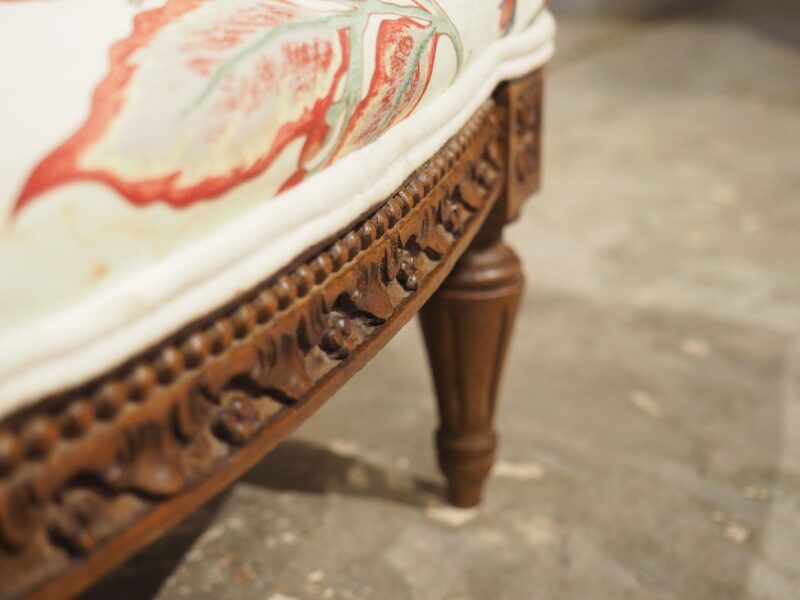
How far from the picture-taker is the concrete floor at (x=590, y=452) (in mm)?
817

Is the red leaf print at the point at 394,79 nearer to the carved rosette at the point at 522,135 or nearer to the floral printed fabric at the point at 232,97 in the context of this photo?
the floral printed fabric at the point at 232,97

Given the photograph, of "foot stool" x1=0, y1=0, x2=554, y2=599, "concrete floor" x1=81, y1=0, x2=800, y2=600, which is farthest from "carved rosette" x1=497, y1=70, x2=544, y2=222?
"concrete floor" x1=81, y1=0, x2=800, y2=600

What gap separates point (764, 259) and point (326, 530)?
0.94 metres

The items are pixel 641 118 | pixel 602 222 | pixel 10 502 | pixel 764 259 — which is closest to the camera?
pixel 10 502

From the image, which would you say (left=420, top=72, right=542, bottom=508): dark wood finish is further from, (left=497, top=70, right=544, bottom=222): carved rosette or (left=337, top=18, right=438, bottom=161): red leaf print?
(left=337, top=18, right=438, bottom=161): red leaf print

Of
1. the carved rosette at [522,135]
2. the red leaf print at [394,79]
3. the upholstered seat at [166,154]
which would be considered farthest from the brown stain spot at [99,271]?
the carved rosette at [522,135]

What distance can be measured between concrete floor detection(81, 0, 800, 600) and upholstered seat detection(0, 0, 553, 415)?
0.51 m

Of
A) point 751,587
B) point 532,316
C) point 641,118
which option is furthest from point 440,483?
point 641,118

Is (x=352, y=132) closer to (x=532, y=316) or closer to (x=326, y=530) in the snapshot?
(x=326, y=530)

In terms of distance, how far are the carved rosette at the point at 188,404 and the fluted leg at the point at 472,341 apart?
0.98 ft

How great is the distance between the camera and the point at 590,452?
39.3 inches

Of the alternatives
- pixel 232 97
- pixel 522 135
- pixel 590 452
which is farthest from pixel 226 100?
pixel 590 452

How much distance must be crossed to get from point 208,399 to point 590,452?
73 centimetres

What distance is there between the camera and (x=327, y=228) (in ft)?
1.23
